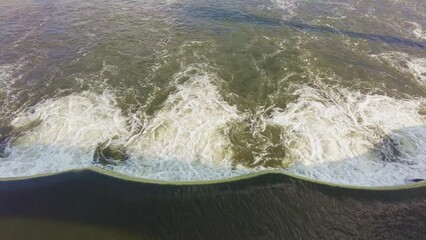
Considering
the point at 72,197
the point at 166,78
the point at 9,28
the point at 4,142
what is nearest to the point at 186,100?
the point at 166,78

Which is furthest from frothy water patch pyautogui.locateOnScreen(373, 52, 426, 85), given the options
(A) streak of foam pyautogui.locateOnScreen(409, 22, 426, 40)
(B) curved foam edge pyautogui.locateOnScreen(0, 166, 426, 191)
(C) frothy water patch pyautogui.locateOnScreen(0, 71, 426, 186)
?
(B) curved foam edge pyautogui.locateOnScreen(0, 166, 426, 191)

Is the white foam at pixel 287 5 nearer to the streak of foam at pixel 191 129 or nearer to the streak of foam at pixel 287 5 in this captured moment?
the streak of foam at pixel 287 5

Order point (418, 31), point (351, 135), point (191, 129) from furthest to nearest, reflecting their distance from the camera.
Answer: point (418, 31), point (191, 129), point (351, 135)

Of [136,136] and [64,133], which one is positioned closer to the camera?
[136,136]

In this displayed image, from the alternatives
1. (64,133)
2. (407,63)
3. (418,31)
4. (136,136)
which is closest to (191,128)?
(136,136)

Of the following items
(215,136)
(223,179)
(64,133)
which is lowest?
(223,179)

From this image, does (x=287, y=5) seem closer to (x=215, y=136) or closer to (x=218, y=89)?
(x=218, y=89)

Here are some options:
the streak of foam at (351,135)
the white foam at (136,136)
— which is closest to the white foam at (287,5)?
the streak of foam at (351,135)

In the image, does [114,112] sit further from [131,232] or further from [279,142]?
[279,142]
